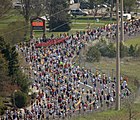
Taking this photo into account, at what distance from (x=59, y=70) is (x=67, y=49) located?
878 cm

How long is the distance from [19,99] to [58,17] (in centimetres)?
3973

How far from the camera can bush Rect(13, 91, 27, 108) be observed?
42.1 m

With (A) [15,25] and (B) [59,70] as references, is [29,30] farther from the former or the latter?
(B) [59,70]

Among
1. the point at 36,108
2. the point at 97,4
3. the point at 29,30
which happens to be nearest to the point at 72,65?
the point at 36,108

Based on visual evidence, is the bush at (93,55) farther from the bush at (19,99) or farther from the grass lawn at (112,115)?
the grass lawn at (112,115)

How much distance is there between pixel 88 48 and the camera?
200 ft

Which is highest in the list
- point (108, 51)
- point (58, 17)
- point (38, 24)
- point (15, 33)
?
point (15, 33)

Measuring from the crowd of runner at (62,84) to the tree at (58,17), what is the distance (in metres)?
17.4

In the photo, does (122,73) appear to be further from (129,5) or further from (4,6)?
(129,5)

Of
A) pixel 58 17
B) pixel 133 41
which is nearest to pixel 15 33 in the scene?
pixel 133 41

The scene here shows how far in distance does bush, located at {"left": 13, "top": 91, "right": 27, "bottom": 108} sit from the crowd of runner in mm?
596

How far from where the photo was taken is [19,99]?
42375 mm

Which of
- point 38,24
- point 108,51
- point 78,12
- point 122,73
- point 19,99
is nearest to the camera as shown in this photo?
A: point 19,99

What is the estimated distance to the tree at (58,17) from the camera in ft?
266
